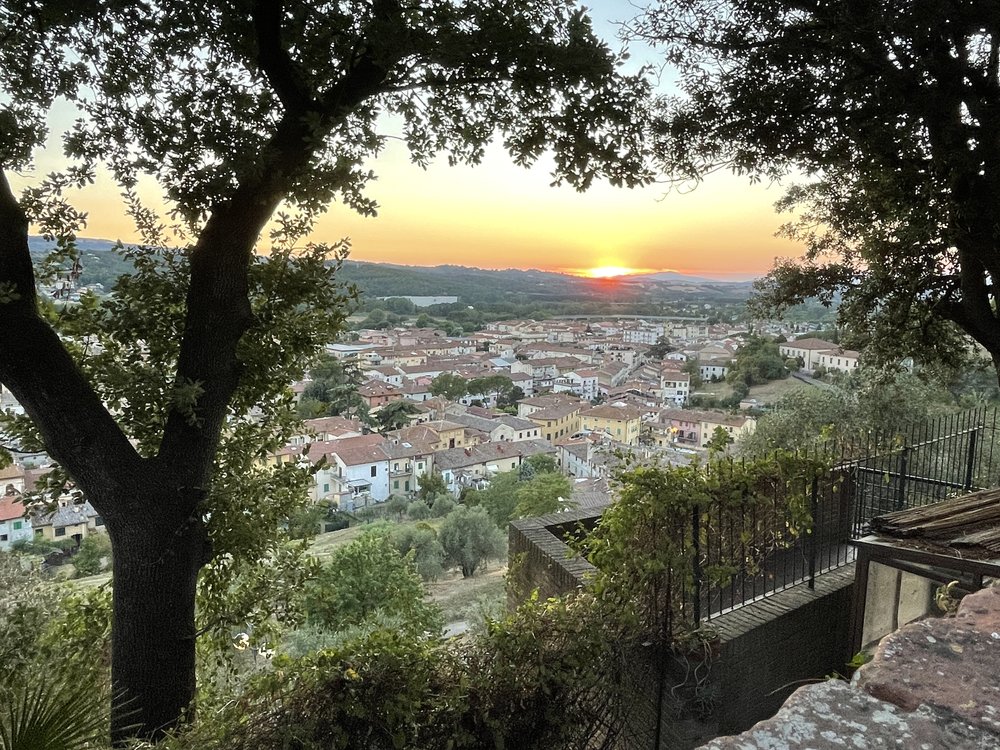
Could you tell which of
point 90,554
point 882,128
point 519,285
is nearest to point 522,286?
point 519,285

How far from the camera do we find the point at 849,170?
20.7 ft

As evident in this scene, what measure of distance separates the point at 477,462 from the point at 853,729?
3859cm

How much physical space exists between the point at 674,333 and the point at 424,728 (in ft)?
182

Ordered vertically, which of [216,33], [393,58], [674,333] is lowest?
[674,333]

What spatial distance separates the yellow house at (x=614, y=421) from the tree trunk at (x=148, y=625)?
33472mm

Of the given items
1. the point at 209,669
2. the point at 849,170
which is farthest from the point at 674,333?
the point at 209,669

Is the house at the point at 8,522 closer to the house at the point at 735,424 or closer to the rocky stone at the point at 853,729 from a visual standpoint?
the rocky stone at the point at 853,729

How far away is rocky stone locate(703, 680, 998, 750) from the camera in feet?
3.54

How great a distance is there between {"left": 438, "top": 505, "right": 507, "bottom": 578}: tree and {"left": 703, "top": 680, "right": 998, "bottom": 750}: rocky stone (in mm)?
23592

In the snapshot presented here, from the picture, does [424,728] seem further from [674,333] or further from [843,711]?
[674,333]

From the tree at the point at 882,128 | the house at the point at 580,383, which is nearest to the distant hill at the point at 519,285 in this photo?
the house at the point at 580,383

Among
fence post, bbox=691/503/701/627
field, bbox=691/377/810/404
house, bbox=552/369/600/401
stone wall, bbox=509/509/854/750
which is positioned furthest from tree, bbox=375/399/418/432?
fence post, bbox=691/503/701/627

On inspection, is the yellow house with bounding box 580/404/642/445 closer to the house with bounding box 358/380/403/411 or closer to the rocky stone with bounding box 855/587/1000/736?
the house with bounding box 358/380/403/411

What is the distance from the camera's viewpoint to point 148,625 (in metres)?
3.23
